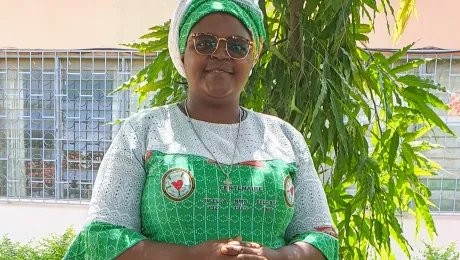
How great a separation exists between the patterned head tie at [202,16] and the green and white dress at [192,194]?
0.39 ft

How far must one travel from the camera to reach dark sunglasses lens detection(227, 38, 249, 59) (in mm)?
882

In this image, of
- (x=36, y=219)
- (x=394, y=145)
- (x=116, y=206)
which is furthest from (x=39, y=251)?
(x=116, y=206)

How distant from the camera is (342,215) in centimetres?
152

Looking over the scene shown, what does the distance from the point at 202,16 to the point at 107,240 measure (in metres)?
0.37

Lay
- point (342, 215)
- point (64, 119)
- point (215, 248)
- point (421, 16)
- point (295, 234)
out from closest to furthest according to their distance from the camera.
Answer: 1. point (215, 248)
2. point (295, 234)
3. point (342, 215)
4. point (421, 16)
5. point (64, 119)

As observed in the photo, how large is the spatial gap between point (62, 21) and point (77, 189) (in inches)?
41.8

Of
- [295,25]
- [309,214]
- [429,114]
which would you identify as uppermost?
[295,25]

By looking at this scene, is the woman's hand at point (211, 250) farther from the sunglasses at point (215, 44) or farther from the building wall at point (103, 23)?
the building wall at point (103, 23)

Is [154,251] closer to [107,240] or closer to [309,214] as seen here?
[107,240]

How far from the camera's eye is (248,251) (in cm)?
78

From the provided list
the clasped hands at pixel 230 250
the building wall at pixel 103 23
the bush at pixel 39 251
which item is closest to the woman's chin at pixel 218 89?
the clasped hands at pixel 230 250

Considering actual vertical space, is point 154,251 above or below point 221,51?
below

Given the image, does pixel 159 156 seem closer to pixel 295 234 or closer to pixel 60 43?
pixel 295 234

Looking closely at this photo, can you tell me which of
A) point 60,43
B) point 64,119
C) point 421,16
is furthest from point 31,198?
point 421,16
